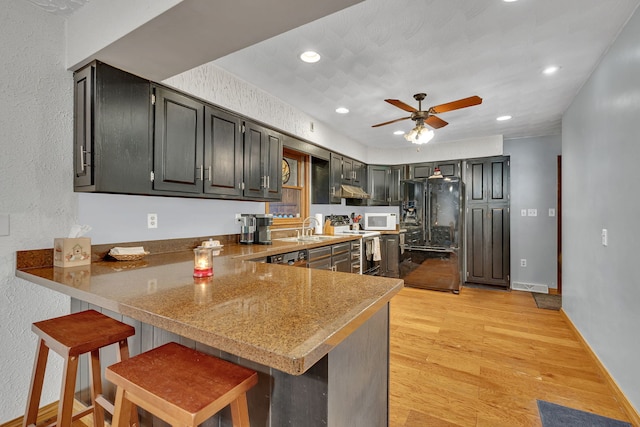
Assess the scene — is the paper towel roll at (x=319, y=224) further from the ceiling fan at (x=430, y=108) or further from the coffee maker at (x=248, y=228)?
the ceiling fan at (x=430, y=108)

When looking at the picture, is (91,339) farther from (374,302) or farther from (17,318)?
(374,302)

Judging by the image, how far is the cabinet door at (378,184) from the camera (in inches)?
216

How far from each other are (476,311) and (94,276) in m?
3.96

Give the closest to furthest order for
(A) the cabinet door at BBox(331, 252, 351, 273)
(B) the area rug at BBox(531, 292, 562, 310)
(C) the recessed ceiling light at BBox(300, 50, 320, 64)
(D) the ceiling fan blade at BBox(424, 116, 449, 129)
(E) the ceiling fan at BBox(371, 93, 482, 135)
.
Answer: (C) the recessed ceiling light at BBox(300, 50, 320, 64) < (E) the ceiling fan at BBox(371, 93, 482, 135) < (D) the ceiling fan blade at BBox(424, 116, 449, 129) < (A) the cabinet door at BBox(331, 252, 351, 273) < (B) the area rug at BBox(531, 292, 562, 310)

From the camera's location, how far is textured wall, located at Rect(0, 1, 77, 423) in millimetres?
1686

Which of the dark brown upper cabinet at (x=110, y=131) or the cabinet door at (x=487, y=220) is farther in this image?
the cabinet door at (x=487, y=220)

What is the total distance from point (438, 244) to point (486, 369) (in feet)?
8.54

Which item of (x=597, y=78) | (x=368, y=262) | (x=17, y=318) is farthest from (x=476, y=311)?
(x=17, y=318)

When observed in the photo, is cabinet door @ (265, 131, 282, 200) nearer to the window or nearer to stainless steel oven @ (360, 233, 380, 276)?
the window

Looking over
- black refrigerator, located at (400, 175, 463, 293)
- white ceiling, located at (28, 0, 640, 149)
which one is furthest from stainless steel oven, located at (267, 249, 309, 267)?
black refrigerator, located at (400, 175, 463, 293)

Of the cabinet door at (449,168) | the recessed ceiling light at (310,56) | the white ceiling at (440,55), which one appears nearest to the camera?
the white ceiling at (440,55)

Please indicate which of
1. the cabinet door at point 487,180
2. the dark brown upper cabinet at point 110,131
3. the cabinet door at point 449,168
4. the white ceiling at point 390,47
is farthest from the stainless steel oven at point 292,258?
the cabinet door at point 487,180

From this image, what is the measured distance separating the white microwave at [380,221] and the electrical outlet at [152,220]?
3.70 m

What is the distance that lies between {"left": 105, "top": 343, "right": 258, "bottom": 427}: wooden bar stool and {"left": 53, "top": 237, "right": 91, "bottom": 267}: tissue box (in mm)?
1075
